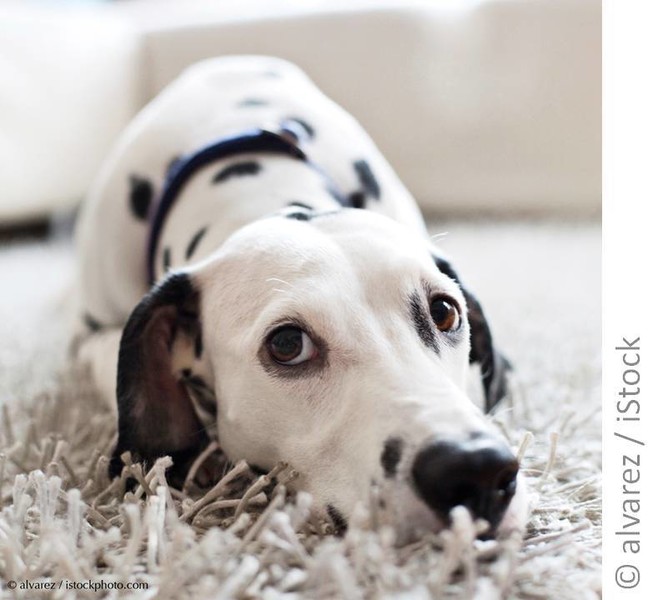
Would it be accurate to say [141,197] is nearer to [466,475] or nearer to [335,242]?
[335,242]

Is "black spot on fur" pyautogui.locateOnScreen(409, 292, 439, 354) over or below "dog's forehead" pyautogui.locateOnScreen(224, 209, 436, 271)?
below

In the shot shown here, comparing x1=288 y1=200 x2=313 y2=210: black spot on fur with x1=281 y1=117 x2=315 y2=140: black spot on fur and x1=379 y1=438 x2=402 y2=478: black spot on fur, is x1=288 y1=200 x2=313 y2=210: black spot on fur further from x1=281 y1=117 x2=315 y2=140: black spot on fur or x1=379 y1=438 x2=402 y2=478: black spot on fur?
x1=379 y1=438 x2=402 y2=478: black spot on fur

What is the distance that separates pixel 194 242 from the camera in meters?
1.54

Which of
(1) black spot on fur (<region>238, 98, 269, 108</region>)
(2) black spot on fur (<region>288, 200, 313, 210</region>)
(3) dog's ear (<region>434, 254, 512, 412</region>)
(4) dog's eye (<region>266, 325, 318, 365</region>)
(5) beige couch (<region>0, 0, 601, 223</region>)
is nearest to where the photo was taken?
(4) dog's eye (<region>266, 325, 318, 365</region>)

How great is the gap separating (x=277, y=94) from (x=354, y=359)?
3.62ft

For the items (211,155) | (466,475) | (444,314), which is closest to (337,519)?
(466,475)

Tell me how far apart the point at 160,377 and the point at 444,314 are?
42cm

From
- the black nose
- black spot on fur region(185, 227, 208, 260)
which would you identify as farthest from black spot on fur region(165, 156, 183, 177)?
the black nose

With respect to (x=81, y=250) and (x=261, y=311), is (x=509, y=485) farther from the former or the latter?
(x=81, y=250)

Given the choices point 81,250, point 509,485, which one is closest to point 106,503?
point 509,485

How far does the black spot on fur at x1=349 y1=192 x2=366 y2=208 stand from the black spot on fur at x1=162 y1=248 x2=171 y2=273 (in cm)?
37

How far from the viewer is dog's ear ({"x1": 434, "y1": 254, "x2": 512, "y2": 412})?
132 centimetres

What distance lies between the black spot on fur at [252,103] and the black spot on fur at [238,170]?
324mm
